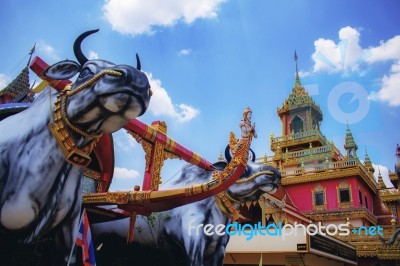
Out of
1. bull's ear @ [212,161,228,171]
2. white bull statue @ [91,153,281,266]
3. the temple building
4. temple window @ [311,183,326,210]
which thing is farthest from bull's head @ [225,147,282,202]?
temple window @ [311,183,326,210]

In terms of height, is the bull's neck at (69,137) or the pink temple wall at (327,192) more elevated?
the pink temple wall at (327,192)

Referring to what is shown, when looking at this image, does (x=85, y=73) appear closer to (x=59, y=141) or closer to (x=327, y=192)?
(x=59, y=141)

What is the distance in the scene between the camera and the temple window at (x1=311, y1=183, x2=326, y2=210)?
2577cm

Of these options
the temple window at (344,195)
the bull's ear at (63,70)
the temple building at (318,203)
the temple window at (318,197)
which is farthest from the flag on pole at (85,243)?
the temple window at (344,195)

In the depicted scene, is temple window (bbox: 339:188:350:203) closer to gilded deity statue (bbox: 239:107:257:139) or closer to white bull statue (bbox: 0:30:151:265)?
gilded deity statue (bbox: 239:107:257:139)

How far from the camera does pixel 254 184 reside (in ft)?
21.0

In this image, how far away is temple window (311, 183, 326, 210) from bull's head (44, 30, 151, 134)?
974 inches

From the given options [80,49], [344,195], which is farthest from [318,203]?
[80,49]

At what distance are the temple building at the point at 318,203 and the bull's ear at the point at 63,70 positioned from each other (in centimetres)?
1064

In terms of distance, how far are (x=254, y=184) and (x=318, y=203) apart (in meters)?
21.5

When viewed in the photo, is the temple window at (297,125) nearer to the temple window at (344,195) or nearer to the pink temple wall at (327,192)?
the pink temple wall at (327,192)

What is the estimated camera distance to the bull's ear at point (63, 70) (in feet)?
12.0

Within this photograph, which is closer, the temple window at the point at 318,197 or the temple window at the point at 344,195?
the temple window at the point at 344,195

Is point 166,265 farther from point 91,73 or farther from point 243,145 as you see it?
point 91,73
